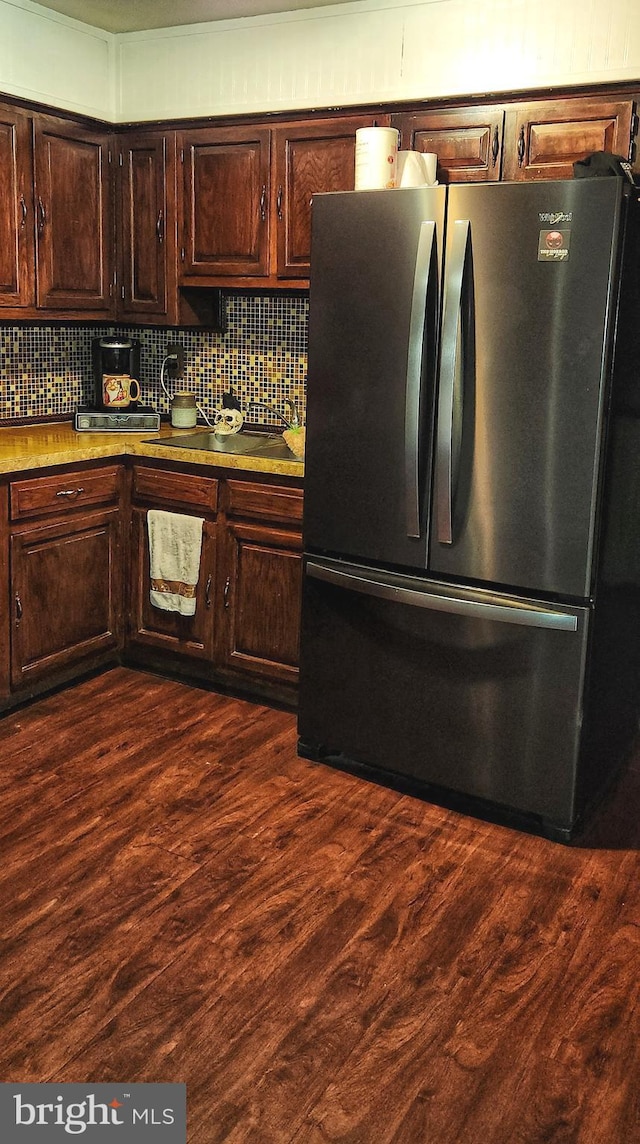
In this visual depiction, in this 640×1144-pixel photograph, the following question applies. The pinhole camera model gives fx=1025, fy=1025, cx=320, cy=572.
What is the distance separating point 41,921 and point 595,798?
1.62m

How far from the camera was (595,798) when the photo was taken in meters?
3.05

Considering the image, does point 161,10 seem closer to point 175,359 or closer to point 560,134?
point 175,359

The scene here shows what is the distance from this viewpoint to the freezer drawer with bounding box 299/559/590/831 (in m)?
2.76

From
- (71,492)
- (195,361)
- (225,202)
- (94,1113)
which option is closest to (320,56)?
(225,202)

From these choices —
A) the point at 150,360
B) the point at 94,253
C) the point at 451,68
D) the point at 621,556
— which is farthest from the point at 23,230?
the point at 621,556

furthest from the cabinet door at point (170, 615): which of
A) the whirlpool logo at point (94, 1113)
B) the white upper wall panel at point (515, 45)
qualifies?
the whirlpool logo at point (94, 1113)

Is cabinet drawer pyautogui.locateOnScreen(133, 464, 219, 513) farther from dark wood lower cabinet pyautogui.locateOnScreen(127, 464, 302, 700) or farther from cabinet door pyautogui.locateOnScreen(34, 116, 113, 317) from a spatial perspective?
cabinet door pyautogui.locateOnScreen(34, 116, 113, 317)

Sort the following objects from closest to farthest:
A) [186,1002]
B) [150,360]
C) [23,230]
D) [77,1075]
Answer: [77,1075]
[186,1002]
[23,230]
[150,360]

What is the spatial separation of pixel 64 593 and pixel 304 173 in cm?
173

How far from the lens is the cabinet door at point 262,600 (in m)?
3.54

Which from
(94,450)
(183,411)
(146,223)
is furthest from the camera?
(183,411)

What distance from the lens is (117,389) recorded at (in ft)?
13.9

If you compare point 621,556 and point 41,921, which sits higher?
point 621,556

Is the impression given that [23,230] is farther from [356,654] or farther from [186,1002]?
[186,1002]
